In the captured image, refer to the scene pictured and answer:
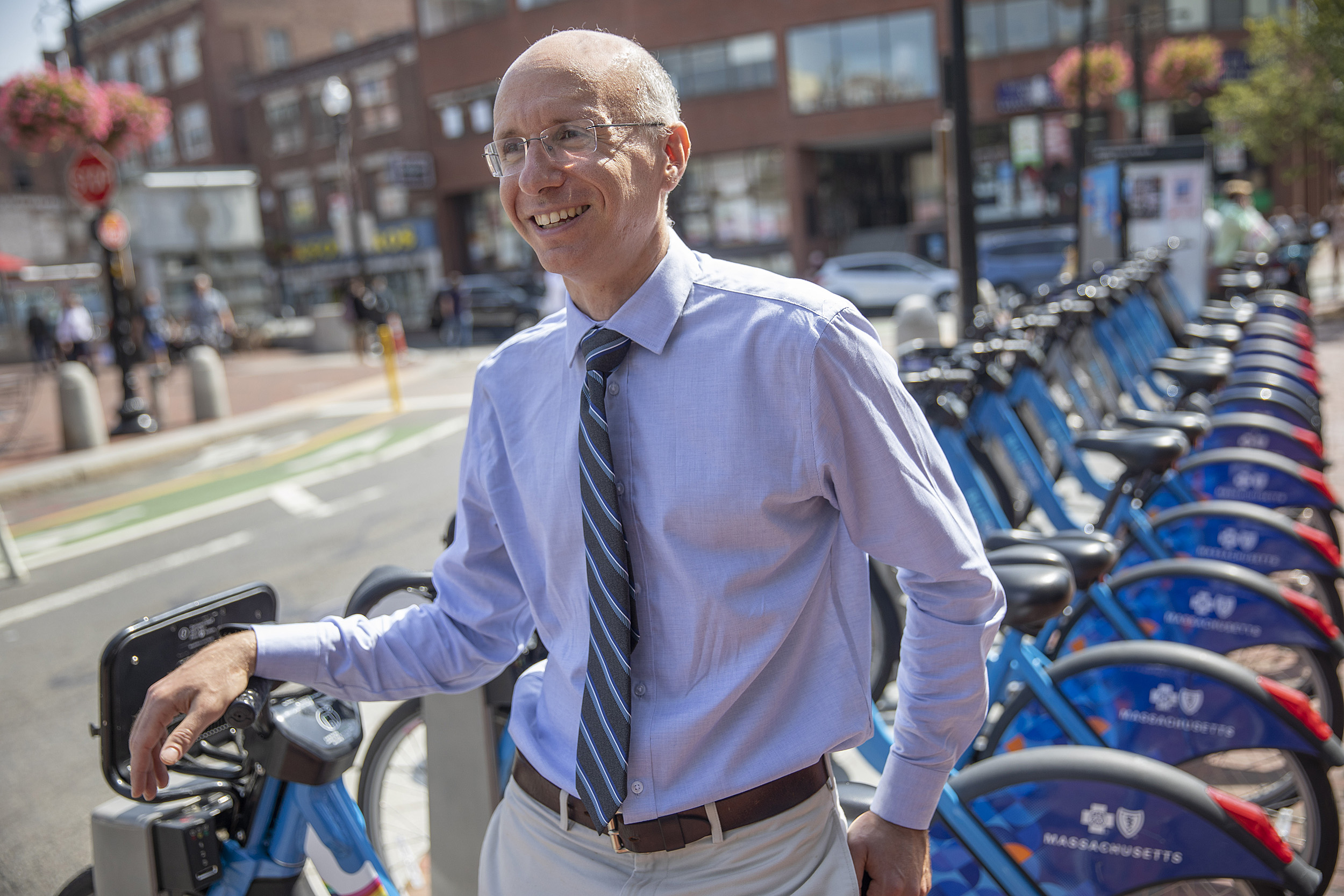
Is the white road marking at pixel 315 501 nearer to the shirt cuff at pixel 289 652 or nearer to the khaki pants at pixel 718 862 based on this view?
the shirt cuff at pixel 289 652

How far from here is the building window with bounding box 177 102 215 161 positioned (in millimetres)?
49062

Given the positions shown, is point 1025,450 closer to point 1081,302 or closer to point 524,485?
point 1081,302

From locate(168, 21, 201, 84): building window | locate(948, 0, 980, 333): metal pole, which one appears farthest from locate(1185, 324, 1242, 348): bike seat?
locate(168, 21, 201, 84): building window

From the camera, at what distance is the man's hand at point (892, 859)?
1542 mm

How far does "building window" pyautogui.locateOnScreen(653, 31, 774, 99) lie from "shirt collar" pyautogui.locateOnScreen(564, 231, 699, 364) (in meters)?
34.2

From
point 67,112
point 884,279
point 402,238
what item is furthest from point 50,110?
point 402,238

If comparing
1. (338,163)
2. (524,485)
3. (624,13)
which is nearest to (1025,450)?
(524,485)

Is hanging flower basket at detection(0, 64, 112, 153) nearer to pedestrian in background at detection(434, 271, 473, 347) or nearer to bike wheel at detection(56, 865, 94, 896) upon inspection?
pedestrian in background at detection(434, 271, 473, 347)

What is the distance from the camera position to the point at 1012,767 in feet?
7.23

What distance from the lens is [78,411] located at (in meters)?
13.2

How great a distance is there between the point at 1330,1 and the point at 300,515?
50.0ft

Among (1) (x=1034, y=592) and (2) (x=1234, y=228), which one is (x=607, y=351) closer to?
(1) (x=1034, y=592)

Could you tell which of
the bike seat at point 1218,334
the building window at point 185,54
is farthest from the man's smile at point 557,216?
the building window at point 185,54

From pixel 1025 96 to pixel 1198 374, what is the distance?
29.8 metres
